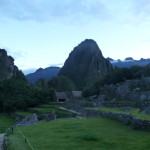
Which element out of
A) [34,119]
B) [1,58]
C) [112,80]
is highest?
[1,58]

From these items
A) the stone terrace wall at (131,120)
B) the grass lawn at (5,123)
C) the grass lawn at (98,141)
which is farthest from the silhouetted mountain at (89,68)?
the grass lawn at (98,141)

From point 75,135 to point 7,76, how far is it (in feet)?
323

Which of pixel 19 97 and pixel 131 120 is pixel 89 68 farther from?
pixel 131 120

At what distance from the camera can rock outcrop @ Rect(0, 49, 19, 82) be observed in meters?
113

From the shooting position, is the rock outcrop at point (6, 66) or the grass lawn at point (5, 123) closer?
the grass lawn at point (5, 123)

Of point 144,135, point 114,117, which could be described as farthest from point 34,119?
point 144,135

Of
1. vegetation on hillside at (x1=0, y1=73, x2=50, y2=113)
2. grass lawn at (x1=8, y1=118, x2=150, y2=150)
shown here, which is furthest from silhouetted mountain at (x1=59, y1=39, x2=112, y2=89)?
grass lawn at (x1=8, y1=118, x2=150, y2=150)

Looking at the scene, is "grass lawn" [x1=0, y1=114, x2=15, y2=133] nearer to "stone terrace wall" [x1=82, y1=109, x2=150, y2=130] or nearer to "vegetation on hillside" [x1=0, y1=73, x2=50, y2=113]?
"vegetation on hillside" [x1=0, y1=73, x2=50, y2=113]

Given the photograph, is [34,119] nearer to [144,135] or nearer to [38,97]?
[144,135]

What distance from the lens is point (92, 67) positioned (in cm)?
18925

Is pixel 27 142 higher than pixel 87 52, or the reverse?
pixel 87 52

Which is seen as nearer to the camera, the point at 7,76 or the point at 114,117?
the point at 114,117

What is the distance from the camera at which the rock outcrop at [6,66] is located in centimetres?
11313

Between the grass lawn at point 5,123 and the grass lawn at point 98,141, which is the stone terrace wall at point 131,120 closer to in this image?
the grass lawn at point 98,141
